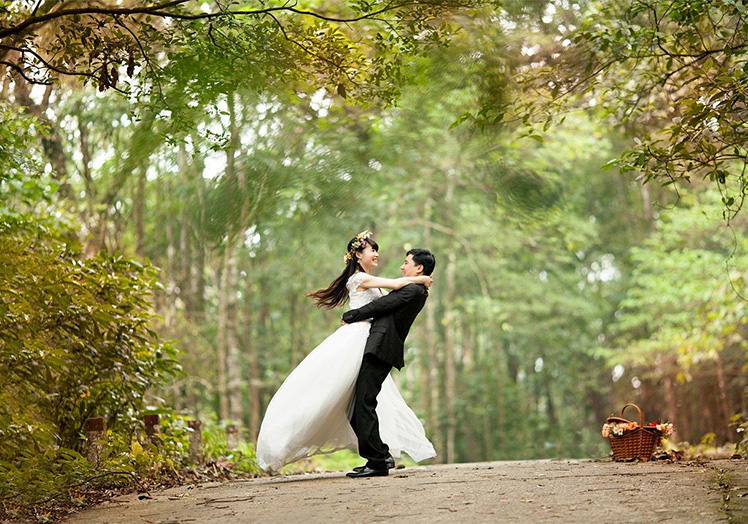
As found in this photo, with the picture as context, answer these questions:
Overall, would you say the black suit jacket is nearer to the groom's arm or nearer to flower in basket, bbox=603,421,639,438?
the groom's arm

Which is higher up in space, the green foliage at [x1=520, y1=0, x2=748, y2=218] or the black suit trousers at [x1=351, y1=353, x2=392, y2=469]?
the green foliage at [x1=520, y1=0, x2=748, y2=218]

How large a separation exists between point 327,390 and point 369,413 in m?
0.40

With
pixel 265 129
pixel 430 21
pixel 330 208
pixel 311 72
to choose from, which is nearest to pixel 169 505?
pixel 311 72

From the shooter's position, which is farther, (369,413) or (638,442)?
(638,442)

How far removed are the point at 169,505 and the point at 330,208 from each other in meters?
13.1

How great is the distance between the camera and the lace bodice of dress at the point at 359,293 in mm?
7051

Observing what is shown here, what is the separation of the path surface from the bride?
0.34 m

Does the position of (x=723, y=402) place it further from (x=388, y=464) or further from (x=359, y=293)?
(x=359, y=293)

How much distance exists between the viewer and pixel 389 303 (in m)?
6.80

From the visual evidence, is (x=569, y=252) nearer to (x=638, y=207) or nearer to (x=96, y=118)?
(x=638, y=207)

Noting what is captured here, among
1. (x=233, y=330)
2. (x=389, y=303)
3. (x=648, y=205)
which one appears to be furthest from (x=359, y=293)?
(x=648, y=205)

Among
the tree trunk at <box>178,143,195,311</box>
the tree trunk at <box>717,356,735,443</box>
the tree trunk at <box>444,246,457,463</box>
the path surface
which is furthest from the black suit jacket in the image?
the tree trunk at <box>444,246,457,463</box>

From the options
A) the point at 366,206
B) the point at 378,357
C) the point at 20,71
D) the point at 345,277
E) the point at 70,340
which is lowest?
the point at 378,357

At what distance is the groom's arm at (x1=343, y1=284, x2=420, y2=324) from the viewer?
681 cm
